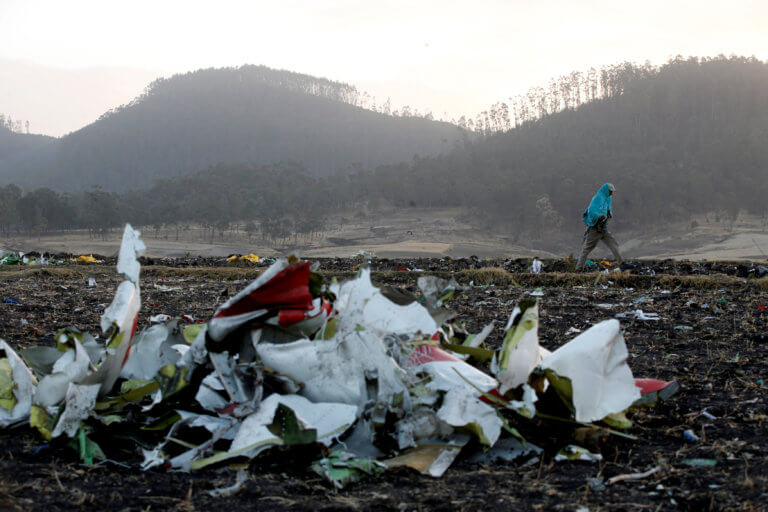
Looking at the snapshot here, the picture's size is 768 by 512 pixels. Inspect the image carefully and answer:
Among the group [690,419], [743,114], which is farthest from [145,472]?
[743,114]

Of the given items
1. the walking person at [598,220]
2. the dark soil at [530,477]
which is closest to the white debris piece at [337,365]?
the dark soil at [530,477]

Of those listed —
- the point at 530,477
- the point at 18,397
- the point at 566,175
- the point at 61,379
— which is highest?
the point at 566,175

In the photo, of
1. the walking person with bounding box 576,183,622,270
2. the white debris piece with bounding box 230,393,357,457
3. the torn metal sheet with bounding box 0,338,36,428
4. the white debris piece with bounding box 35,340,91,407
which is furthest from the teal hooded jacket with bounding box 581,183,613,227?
the torn metal sheet with bounding box 0,338,36,428

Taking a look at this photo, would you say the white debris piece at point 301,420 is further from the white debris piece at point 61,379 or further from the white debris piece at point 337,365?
the white debris piece at point 61,379

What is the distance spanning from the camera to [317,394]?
2133mm

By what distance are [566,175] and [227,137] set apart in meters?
81.5

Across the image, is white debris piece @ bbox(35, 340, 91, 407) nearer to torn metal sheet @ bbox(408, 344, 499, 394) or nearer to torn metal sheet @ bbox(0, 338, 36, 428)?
torn metal sheet @ bbox(0, 338, 36, 428)

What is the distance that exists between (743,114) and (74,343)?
8002cm

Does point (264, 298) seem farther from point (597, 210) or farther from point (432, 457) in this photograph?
point (597, 210)

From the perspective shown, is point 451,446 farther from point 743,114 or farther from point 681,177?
point 743,114

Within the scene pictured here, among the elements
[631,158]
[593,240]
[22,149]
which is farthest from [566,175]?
[22,149]

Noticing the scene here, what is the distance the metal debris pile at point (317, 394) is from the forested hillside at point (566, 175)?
150 ft

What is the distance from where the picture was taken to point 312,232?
158ft

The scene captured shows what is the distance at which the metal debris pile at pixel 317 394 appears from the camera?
198 centimetres
